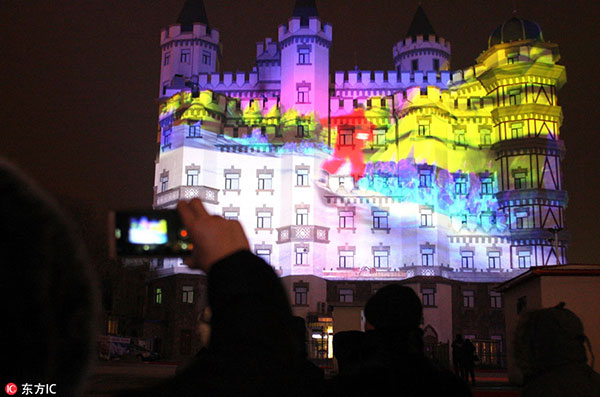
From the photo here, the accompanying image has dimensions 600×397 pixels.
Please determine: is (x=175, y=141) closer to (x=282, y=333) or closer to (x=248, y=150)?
(x=248, y=150)

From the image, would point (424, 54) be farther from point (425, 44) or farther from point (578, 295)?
point (578, 295)

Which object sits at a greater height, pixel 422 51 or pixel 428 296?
pixel 422 51

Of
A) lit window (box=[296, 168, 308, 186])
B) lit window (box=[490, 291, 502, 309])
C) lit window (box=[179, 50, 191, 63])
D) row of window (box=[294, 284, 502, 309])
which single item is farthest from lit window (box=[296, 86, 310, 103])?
lit window (box=[490, 291, 502, 309])

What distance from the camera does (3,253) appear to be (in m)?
1.28

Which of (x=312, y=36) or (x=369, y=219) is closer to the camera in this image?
(x=369, y=219)

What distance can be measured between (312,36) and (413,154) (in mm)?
12604

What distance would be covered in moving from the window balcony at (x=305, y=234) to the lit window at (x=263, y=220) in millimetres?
1700

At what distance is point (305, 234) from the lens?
50.1 metres

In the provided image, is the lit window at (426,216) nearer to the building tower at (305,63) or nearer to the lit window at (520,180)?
the lit window at (520,180)

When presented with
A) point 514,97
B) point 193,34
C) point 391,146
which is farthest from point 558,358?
point 193,34

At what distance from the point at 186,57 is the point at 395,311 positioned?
5818 centimetres

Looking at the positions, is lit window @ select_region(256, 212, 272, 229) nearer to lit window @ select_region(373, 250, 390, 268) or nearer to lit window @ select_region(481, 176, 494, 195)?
lit window @ select_region(373, 250, 390, 268)

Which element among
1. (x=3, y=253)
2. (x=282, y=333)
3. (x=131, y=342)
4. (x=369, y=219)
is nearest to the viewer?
(x=3, y=253)

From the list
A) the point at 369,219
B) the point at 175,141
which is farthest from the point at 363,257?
the point at 175,141
